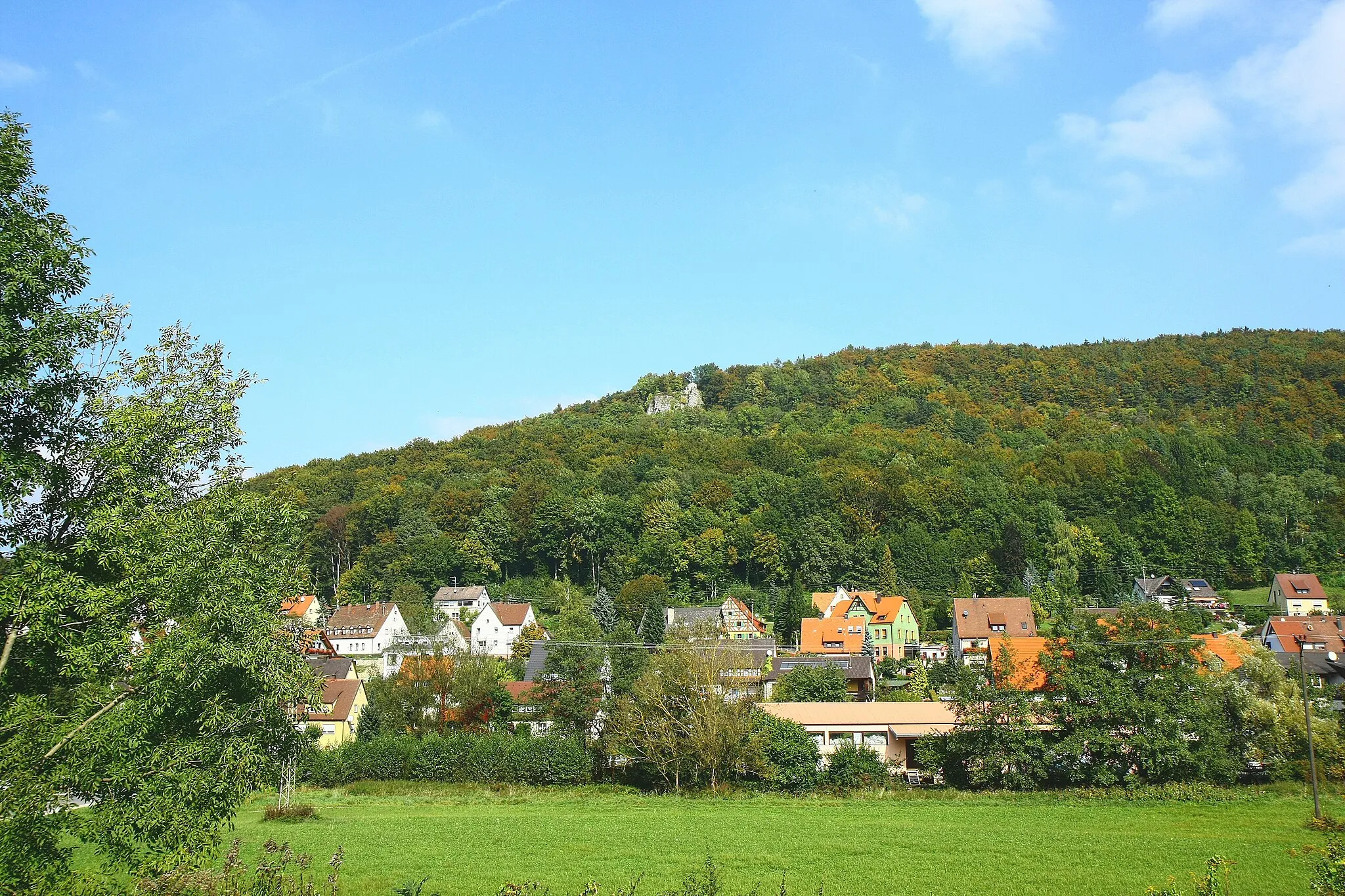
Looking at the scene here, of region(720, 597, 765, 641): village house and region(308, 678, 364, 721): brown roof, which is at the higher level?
region(720, 597, 765, 641): village house

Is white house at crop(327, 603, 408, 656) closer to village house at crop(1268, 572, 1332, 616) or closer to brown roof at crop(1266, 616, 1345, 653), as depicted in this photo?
brown roof at crop(1266, 616, 1345, 653)

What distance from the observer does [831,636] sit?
6600 cm

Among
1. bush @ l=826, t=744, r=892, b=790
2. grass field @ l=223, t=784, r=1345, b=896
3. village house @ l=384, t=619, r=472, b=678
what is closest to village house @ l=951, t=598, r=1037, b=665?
bush @ l=826, t=744, r=892, b=790

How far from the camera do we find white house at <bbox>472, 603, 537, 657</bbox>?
258ft

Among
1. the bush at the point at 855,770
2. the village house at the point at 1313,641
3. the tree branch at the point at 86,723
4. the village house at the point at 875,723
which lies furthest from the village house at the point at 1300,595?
the tree branch at the point at 86,723

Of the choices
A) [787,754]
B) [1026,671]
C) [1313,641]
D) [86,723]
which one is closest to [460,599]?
[787,754]

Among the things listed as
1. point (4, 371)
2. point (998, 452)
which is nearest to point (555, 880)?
point (4, 371)

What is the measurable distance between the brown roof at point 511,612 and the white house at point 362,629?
26.9 feet

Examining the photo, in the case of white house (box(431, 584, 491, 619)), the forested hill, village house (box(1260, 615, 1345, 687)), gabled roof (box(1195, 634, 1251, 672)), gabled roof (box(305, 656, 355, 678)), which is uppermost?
the forested hill

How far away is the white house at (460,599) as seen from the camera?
8606cm

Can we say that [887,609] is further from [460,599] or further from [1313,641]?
[460,599]

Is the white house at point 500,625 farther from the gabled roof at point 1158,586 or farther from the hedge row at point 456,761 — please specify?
the gabled roof at point 1158,586

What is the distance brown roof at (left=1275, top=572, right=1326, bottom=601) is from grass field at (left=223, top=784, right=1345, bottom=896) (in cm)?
4908

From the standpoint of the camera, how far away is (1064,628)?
108ft
